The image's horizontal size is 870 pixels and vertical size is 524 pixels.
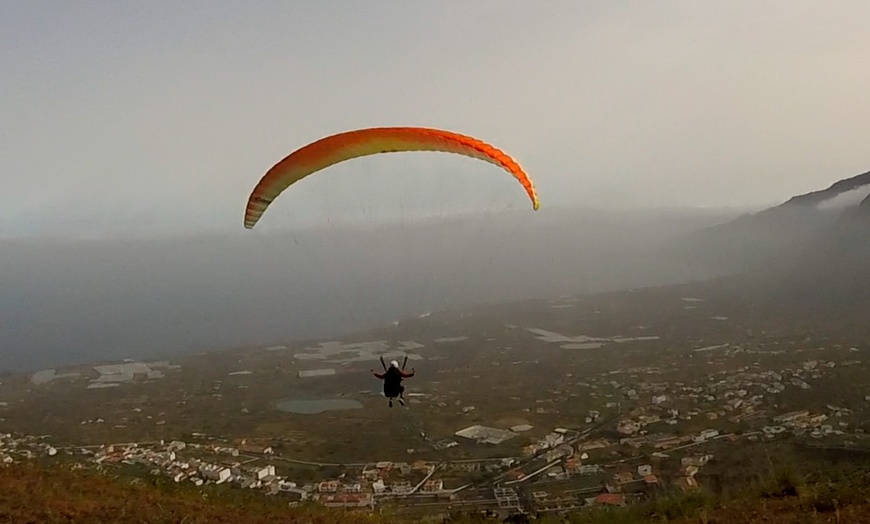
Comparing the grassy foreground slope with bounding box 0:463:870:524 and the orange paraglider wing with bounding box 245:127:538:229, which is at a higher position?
the orange paraglider wing with bounding box 245:127:538:229

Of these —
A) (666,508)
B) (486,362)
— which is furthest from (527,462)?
(486,362)

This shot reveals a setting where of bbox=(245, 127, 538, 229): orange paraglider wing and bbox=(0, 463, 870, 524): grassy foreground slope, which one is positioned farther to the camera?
bbox=(245, 127, 538, 229): orange paraglider wing

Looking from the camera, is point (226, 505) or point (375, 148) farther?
point (375, 148)

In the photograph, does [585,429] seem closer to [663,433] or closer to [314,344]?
[663,433]

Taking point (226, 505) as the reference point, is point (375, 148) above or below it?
above

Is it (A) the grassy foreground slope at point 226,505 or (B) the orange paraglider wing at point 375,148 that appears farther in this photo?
(B) the orange paraglider wing at point 375,148
